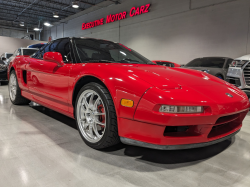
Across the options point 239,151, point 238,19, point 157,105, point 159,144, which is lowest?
point 239,151

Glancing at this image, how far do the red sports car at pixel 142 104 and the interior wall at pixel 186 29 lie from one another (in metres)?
6.60

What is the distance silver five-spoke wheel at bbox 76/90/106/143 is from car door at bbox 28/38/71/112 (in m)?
0.26

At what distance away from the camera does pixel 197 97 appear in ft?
4.62

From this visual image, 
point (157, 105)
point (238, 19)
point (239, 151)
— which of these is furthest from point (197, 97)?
point (238, 19)

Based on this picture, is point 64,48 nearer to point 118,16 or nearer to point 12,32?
point 118,16

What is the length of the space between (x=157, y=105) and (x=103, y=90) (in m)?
0.51

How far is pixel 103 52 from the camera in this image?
2387 mm

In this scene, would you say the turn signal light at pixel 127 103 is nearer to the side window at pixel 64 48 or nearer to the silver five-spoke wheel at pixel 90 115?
the silver five-spoke wheel at pixel 90 115

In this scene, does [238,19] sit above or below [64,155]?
above

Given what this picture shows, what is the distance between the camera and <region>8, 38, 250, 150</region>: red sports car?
4.47 feet

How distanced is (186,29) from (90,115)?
8.01m

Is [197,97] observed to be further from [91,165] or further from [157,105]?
[91,165]

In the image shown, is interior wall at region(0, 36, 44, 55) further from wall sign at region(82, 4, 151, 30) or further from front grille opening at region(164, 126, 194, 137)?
front grille opening at region(164, 126, 194, 137)

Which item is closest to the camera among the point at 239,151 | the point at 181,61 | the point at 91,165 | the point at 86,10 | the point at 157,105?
the point at 157,105
